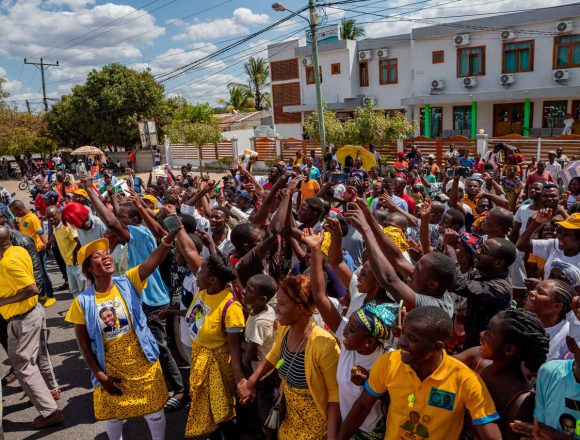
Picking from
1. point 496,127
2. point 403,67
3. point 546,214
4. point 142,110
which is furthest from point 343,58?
point 546,214

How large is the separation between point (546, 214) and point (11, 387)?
5637mm

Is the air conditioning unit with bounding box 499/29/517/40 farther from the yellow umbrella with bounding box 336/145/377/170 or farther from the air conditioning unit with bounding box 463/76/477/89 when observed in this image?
the yellow umbrella with bounding box 336/145/377/170

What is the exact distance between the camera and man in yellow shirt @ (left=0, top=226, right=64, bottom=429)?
4043mm

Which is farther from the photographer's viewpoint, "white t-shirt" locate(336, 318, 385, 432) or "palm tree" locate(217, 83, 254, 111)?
"palm tree" locate(217, 83, 254, 111)

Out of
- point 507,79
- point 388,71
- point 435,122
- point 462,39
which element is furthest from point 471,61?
point 388,71

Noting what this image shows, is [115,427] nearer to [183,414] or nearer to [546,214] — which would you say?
[183,414]

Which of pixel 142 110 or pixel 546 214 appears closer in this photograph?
pixel 546 214

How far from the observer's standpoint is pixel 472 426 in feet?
6.86

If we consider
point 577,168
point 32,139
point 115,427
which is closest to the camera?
point 115,427

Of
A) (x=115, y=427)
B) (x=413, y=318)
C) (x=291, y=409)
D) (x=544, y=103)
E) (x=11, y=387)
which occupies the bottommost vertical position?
(x=11, y=387)

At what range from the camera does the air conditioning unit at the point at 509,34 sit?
22.8 metres

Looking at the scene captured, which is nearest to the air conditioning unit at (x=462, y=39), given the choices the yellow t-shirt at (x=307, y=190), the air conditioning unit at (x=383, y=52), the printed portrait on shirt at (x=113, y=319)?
the air conditioning unit at (x=383, y=52)

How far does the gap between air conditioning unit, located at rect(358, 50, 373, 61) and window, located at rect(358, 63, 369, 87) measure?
1.58ft

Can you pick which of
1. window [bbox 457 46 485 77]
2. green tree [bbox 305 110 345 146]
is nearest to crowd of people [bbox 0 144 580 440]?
green tree [bbox 305 110 345 146]
